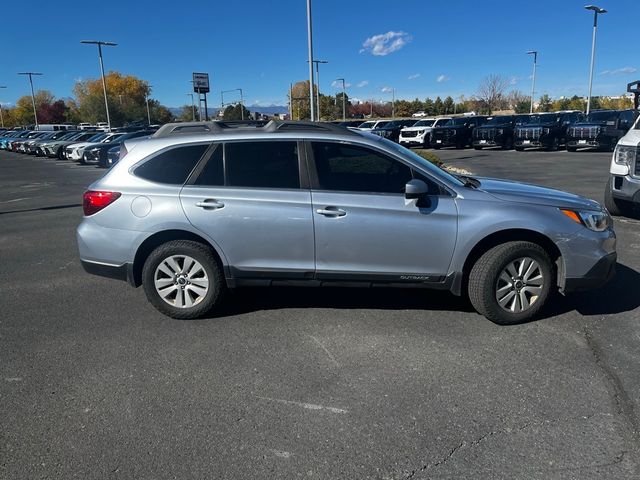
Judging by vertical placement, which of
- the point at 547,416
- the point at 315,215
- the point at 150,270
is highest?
the point at 315,215

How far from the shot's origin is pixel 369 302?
5.07m

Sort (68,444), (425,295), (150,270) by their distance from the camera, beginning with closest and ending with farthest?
(68,444) → (150,270) → (425,295)

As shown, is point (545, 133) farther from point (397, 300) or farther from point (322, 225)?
point (322, 225)

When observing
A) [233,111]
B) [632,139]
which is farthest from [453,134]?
[233,111]

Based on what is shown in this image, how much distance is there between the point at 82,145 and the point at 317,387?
25786mm

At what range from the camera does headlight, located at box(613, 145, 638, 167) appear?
25.8 feet

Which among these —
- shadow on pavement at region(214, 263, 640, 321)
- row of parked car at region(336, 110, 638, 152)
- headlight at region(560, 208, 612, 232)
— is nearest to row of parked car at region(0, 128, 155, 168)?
row of parked car at region(336, 110, 638, 152)

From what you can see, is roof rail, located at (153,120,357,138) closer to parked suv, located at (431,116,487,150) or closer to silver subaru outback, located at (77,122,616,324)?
silver subaru outback, located at (77,122,616,324)

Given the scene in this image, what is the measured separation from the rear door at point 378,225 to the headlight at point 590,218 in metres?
1.00

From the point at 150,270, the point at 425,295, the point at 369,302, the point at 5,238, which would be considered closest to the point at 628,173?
the point at 425,295

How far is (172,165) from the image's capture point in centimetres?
464

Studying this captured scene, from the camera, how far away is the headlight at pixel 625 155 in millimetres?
7865

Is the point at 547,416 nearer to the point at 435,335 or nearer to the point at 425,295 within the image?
the point at 435,335

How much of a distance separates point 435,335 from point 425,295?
1.01 metres
